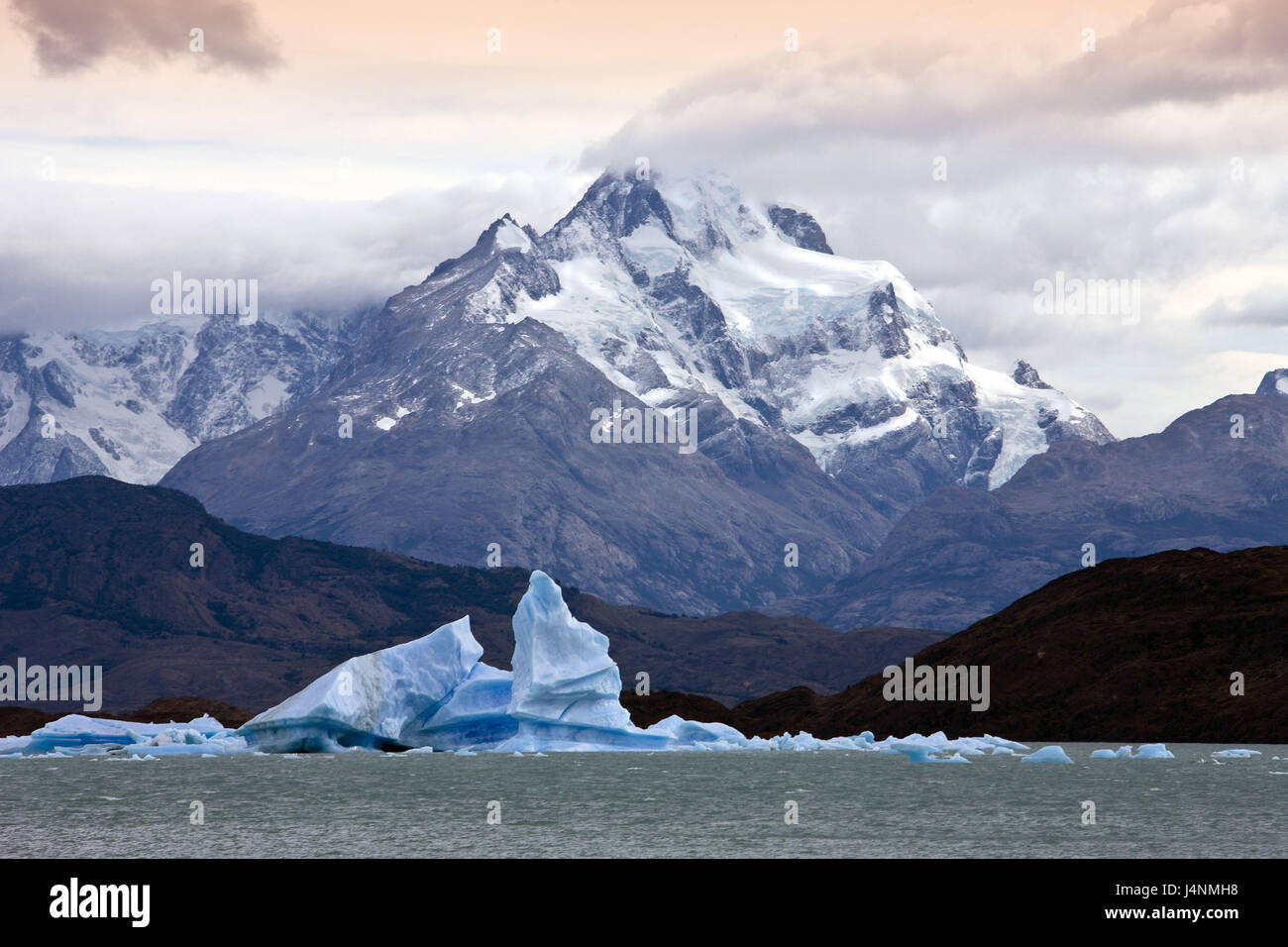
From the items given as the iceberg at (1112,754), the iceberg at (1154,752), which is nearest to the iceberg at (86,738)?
the iceberg at (1112,754)

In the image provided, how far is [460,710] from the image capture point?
147250 millimetres

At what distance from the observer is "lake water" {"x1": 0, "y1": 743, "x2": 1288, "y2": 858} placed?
7200cm

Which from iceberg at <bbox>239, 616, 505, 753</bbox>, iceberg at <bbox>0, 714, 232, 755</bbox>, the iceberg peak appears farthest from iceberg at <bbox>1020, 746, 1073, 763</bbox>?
iceberg at <bbox>0, 714, 232, 755</bbox>

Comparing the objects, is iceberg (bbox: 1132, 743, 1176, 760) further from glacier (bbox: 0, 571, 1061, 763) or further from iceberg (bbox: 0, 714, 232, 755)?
iceberg (bbox: 0, 714, 232, 755)

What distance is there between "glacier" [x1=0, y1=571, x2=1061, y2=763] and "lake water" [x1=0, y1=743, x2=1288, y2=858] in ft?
12.6

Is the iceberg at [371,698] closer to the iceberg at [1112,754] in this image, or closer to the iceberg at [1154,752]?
the iceberg at [1112,754]

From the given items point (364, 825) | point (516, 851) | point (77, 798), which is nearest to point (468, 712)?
point (77, 798)

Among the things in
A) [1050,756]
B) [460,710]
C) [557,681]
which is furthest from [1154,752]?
[460,710]

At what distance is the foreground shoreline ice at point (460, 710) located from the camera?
135 m

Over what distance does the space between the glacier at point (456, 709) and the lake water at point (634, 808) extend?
3.85m

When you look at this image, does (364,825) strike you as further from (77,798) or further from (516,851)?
(77,798)

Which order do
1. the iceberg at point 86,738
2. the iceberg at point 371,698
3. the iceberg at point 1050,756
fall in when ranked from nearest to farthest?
1. the iceberg at point 1050,756
2. the iceberg at point 371,698
3. the iceberg at point 86,738

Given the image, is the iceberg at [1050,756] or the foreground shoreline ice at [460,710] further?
the foreground shoreline ice at [460,710]
